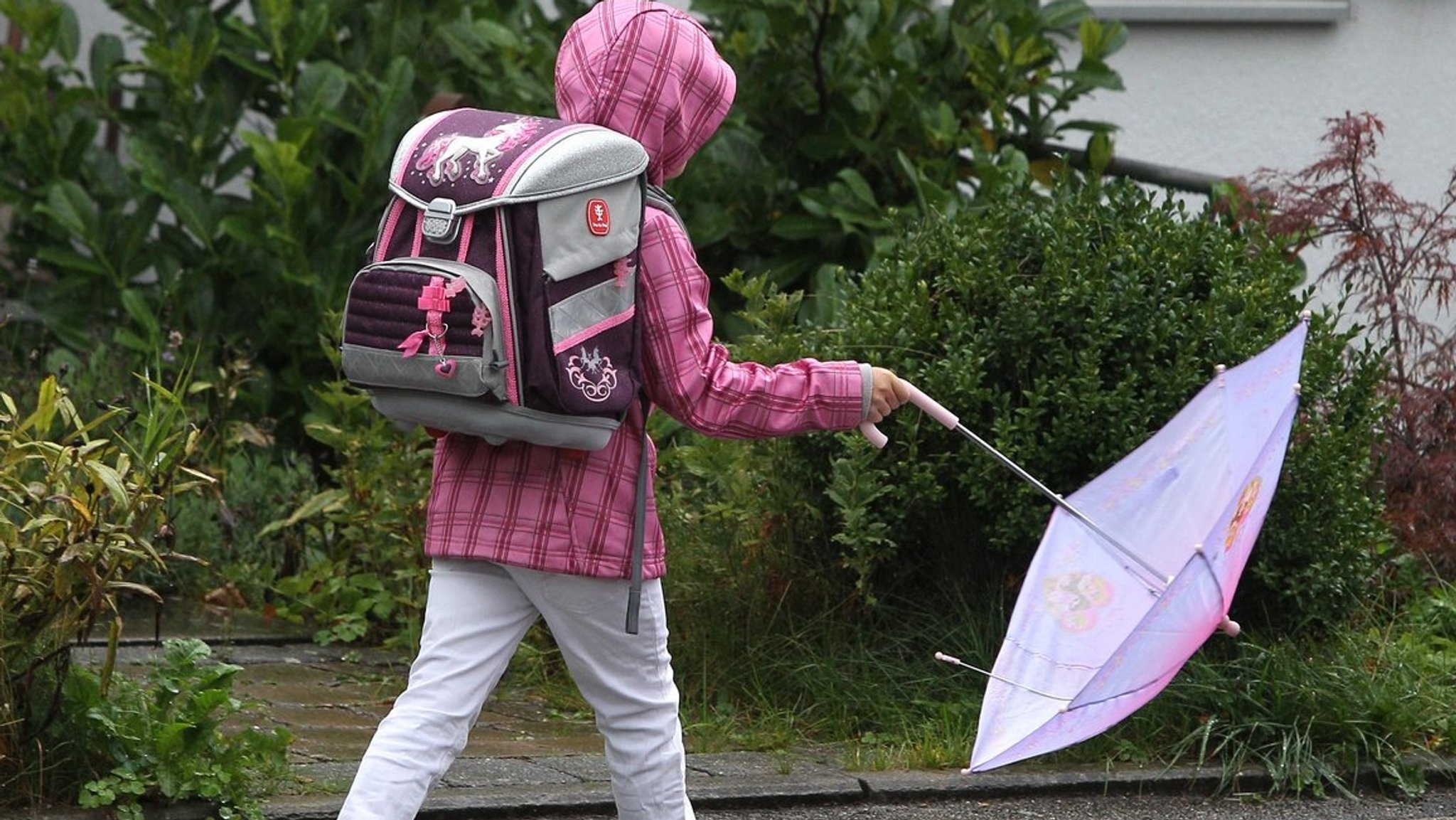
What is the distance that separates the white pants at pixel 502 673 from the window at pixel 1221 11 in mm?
5588

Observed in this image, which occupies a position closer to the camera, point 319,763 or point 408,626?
point 319,763

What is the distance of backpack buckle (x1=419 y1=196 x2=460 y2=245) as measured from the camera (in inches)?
121

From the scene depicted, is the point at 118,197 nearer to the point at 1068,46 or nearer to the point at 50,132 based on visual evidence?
the point at 50,132

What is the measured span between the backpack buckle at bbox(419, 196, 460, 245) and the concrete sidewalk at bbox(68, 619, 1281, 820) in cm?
141

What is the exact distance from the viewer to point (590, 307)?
3.11 m

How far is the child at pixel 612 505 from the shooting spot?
3.23m

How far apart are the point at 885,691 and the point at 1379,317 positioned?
240cm

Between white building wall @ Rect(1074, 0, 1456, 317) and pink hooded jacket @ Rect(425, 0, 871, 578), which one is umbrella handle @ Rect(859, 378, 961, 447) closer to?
pink hooded jacket @ Rect(425, 0, 871, 578)

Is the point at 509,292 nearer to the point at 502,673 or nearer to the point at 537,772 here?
the point at 502,673

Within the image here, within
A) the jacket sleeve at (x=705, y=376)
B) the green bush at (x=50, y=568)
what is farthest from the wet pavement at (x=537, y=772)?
the jacket sleeve at (x=705, y=376)

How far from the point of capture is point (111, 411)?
395cm

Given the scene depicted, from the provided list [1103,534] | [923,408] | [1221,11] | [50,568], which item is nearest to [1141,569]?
[1103,534]

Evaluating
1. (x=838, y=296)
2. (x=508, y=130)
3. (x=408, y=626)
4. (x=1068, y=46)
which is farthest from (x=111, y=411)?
(x=1068, y=46)

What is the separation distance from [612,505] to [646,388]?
221mm
